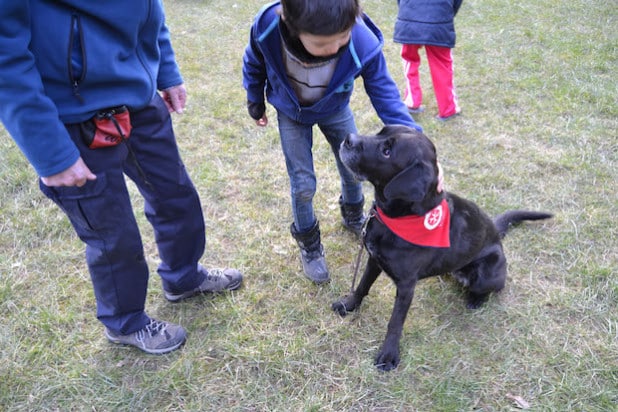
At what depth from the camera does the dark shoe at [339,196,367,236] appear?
3.34 metres

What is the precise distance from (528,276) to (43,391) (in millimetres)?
3107

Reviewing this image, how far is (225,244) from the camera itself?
3414 mm

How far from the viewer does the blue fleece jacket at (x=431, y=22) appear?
4.58 metres

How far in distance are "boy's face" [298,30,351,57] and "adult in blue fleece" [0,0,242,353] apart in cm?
70

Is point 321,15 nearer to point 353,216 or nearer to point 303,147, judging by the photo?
point 303,147

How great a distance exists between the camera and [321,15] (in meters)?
1.89

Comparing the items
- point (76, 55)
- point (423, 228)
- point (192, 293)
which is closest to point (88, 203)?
point (76, 55)

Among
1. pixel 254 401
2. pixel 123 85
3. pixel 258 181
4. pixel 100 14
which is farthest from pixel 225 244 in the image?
pixel 100 14

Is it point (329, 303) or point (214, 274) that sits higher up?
point (214, 274)

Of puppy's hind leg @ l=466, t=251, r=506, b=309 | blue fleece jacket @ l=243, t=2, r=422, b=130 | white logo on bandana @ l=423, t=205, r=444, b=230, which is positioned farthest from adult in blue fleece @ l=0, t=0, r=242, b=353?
puppy's hind leg @ l=466, t=251, r=506, b=309

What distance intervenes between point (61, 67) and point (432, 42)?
153 inches

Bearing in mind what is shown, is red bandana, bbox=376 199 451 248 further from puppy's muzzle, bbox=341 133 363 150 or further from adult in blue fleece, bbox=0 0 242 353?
adult in blue fleece, bbox=0 0 242 353

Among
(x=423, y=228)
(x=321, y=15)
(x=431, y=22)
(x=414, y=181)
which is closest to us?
(x=321, y=15)

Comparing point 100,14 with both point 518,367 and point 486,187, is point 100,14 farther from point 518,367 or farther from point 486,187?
point 486,187
